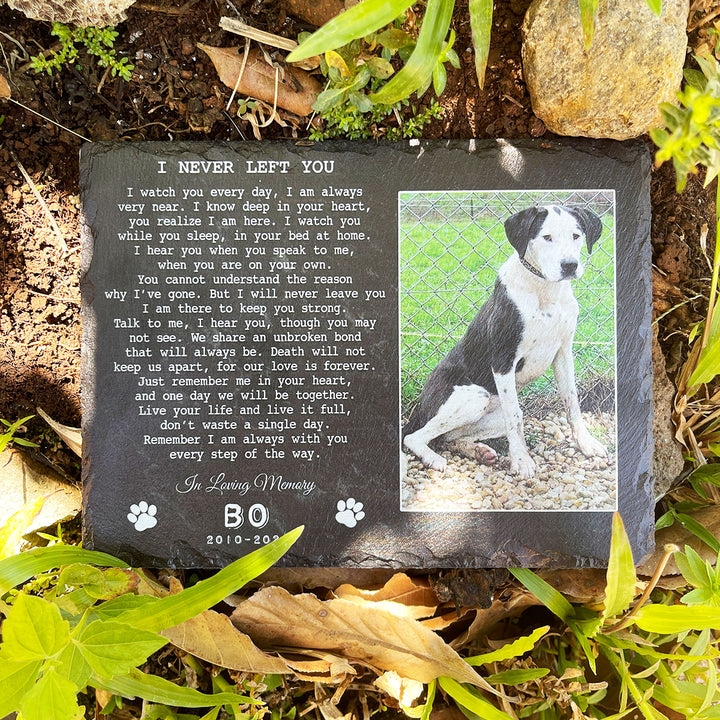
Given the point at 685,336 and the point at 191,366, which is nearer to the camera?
the point at 191,366

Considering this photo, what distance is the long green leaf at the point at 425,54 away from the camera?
1.21m

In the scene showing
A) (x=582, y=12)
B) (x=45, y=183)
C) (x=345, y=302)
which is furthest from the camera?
(x=45, y=183)

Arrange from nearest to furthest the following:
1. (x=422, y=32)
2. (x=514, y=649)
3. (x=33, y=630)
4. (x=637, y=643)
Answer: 1. (x=33, y=630)
2. (x=422, y=32)
3. (x=514, y=649)
4. (x=637, y=643)

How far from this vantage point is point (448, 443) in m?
1.40

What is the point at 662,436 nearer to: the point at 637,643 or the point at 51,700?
the point at 637,643

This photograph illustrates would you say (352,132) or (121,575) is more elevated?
(352,132)

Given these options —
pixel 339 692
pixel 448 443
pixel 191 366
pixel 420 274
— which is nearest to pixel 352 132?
pixel 420 274

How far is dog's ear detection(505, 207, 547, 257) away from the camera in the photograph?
1380 millimetres

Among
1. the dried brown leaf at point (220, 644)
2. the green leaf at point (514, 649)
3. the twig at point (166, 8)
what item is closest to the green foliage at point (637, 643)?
the green leaf at point (514, 649)

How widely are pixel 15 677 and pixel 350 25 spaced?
131 cm

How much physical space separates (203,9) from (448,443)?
1.21 meters

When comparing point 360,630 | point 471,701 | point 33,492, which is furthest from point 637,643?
point 33,492

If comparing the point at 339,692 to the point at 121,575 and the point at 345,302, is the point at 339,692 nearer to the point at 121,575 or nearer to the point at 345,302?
the point at 121,575

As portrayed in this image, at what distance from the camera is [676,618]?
4.15 feet
